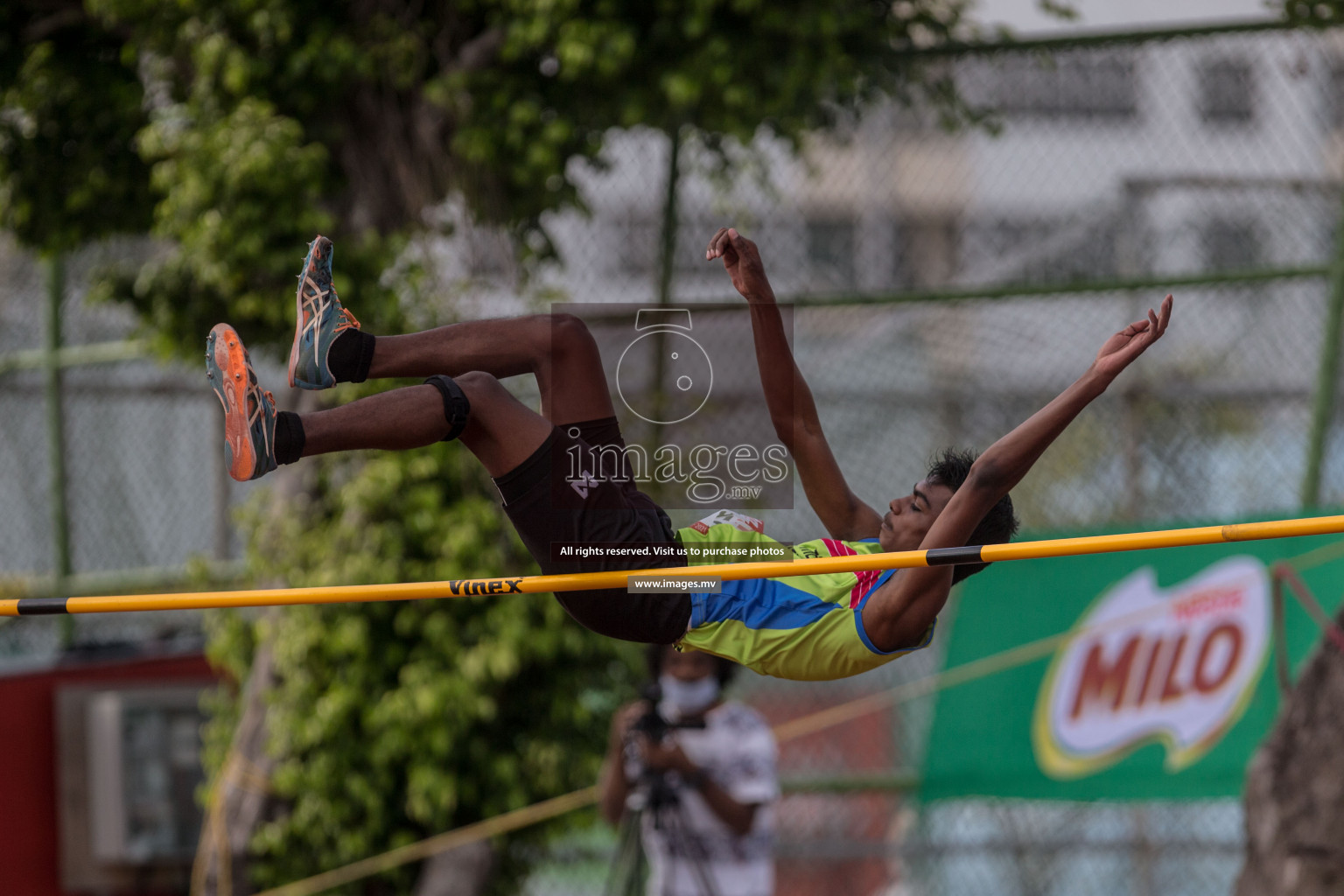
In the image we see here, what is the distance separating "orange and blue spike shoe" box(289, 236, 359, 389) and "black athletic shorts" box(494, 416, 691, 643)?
1.46ft

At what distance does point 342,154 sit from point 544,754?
247 cm

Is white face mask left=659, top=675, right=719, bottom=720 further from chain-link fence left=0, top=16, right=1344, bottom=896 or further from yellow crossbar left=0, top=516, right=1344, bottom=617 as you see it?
yellow crossbar left=0, top=516, right=1344, bottom=617

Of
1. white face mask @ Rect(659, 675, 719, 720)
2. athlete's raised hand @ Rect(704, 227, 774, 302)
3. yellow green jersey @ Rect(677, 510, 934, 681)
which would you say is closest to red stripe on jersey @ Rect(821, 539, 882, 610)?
yellow green jersey @ Rect(677, 510, 934, 681)

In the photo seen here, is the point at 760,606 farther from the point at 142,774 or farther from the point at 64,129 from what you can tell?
the point at 64,129

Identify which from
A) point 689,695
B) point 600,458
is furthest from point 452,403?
point 689,695

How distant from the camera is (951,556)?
2652mm

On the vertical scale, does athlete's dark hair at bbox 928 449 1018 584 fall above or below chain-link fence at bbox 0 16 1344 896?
below

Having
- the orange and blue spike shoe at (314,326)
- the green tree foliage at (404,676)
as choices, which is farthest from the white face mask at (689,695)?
the orange and blue spike shoe at (314,326)

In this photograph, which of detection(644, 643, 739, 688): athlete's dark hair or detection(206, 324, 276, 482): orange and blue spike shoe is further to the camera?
detection(644, 643, 739, 688): athlete's dark hair

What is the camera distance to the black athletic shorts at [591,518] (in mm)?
2955

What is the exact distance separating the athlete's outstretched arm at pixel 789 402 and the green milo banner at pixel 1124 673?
2.18 meters

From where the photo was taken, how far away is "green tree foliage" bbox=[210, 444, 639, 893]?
5.12 meters

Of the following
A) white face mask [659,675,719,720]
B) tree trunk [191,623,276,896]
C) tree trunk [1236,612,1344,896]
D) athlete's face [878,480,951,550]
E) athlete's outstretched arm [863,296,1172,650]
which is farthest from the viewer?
tree trunk [191,623,276,896]

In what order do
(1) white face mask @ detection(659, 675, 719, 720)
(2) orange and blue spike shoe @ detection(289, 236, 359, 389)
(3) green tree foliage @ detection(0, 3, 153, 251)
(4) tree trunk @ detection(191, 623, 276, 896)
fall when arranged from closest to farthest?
(2) orange and blue spike shoe @ detection(289, 236, 359, 389) → (1) white face mask @ detection(659, 675, 719, 720) → (4) tree trunk @ detection(191, 623, 276, 896) → (3) green tree foliage @ detection(0, 3, 153, 251)
